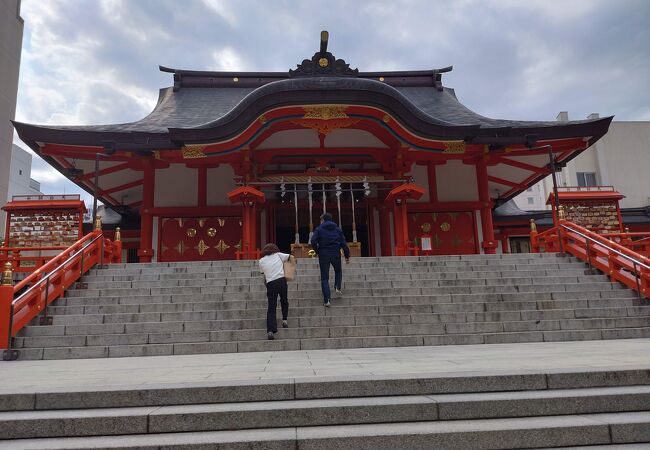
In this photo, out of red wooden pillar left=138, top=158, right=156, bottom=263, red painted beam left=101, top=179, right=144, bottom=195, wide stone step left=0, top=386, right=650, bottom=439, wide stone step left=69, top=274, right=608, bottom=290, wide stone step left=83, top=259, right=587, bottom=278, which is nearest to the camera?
wide stone step left=0, top=386, right=650, bottom=439

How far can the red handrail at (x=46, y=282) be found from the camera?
6.30m

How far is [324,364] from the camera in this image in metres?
4.50

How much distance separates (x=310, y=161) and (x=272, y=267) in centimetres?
834

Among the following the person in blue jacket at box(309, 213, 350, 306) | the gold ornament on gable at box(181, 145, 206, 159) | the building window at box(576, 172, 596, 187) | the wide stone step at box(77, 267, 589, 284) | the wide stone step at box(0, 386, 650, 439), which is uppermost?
the building window at box(576, 172, 596, 187)

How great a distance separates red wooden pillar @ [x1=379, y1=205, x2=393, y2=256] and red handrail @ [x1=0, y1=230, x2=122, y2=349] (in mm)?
8415

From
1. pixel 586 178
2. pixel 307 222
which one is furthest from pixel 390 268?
pixel 586 178

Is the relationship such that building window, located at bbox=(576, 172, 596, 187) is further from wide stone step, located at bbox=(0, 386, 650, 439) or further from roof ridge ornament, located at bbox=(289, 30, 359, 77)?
wide stone step, located at bbox=(0, 386, 650, 439)

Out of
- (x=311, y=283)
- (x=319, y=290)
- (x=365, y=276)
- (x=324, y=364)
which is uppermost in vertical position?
(x=365, y=276)

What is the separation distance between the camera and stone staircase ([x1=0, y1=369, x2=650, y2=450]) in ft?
9.41

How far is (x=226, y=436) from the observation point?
9.57 feet

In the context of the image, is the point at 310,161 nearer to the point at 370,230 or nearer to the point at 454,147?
the point at 370,230

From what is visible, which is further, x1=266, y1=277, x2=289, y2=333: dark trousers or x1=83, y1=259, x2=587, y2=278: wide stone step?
x1=83, y1=259, x2=587, y2=278: wide stone step

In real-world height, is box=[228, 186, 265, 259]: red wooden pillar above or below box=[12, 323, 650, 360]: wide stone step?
above

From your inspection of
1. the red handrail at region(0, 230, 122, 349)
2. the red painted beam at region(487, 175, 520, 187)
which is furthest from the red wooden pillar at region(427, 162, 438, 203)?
the red handrail at region(0, 230, 122, 349)
